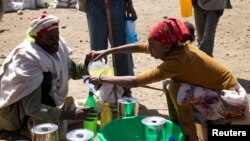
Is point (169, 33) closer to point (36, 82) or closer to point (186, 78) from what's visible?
point (186, 78)

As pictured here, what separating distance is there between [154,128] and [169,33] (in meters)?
0.79

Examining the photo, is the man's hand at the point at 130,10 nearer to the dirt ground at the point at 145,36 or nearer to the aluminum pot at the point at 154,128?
the dirt ground at the point at 145,36

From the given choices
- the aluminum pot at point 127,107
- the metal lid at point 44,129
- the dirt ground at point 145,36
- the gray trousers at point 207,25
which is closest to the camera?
the metal lid at point 44,129

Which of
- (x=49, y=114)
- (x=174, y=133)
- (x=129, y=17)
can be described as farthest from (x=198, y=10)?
(x=49, y=114)

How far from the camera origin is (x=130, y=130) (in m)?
4.00

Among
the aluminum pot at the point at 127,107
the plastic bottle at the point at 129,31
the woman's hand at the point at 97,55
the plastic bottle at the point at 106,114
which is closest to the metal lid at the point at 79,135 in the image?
the aluminum pot at the point at 127,107

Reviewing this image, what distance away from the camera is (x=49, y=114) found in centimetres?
371

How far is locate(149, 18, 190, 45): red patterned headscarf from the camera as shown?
3.51 meters

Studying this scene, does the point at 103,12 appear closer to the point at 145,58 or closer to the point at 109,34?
the point at 109,34

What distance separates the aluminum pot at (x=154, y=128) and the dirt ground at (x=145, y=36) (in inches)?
37.3

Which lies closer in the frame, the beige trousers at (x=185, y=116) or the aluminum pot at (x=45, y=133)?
the aluminum pot at (x=45, y=133)

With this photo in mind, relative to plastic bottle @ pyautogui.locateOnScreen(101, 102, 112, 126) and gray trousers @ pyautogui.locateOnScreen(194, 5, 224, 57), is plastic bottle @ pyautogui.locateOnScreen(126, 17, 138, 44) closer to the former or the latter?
plastic bottle @ pyautogui.locateOnScreen(101, 102, 112, 126)

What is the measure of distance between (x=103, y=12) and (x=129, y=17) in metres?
0.32

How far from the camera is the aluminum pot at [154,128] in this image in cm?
358
